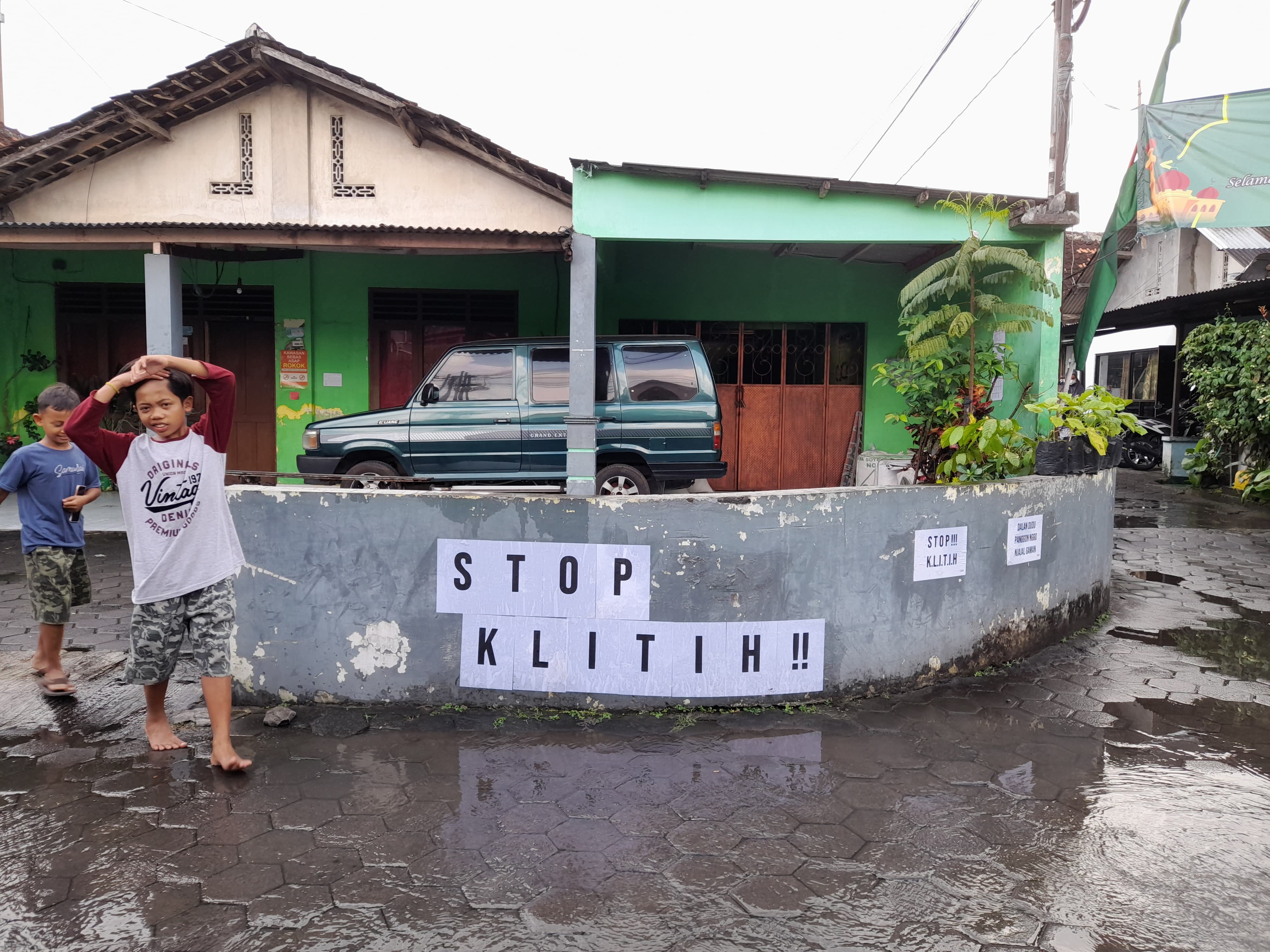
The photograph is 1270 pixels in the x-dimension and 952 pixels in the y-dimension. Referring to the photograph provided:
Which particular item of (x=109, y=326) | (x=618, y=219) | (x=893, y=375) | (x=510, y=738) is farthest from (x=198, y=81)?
(x=510, y=738)

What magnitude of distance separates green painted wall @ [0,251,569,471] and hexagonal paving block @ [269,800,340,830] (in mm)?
9034

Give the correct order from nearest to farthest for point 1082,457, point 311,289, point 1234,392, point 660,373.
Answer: point 1082,457, point 660,373, point 311,289, point 1234,392

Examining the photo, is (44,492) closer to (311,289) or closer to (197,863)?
(197,863)

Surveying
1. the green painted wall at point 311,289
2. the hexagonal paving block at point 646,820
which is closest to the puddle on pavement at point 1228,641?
the hexagonal paving block at point 646,820

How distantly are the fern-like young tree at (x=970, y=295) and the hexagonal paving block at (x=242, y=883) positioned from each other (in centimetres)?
482

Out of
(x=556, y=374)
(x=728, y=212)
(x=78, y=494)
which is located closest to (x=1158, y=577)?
(x=728, y=212)

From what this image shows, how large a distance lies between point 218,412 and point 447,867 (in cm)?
209

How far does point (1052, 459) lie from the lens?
561 cm

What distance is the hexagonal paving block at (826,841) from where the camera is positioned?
9.75 feet

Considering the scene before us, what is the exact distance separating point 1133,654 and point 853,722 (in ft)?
8.11

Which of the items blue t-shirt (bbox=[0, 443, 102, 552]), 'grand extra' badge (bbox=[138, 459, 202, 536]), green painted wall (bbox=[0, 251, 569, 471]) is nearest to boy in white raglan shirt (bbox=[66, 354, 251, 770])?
'grand extra' badge (bbox=[138, 459, 202, 536])

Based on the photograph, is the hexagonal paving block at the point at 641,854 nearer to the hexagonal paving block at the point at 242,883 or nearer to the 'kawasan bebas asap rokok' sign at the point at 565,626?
the hexagonal paving block at the point at 242,883

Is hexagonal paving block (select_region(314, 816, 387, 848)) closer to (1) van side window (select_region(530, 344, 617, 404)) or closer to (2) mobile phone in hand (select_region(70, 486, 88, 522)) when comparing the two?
(2) mobile phone in hand (select_region(70, 486, 88, 522))

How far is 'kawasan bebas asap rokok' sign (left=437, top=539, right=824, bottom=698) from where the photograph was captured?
422 centimetres
